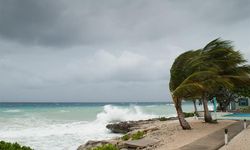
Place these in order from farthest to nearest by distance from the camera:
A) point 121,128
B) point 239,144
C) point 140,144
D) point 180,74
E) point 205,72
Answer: point 121,128
point 180,74
point 205,72
point 140,144
point 239,144

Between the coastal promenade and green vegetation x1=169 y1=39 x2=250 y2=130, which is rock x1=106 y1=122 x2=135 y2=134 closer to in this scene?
green vegetation x1=169 y1=39 x2=250 y2=130

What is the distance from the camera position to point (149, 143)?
605 inches

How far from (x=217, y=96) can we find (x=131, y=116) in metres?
17.6

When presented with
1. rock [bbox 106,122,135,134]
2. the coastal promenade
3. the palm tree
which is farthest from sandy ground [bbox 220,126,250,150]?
rock [bbox 106,122,135,134]

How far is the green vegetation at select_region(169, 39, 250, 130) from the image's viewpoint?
19141 mm

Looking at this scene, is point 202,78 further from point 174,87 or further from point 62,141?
point 62,141

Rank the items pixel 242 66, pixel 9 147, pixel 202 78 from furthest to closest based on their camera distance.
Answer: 1. pixel 242 66
2. pixel 202 78
3. pixel 9 147

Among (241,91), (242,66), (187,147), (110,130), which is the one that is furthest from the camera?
(241,91)

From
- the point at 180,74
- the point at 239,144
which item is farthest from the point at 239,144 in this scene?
the point at 180,74

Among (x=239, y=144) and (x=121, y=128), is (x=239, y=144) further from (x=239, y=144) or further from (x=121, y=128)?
(x=121, y=128)

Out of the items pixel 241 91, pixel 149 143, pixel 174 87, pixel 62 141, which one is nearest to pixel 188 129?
pixel 174 87

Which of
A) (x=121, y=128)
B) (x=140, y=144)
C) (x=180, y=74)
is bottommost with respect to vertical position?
(x=121, y=128)

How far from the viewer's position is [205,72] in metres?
19.4

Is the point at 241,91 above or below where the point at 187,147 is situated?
above
